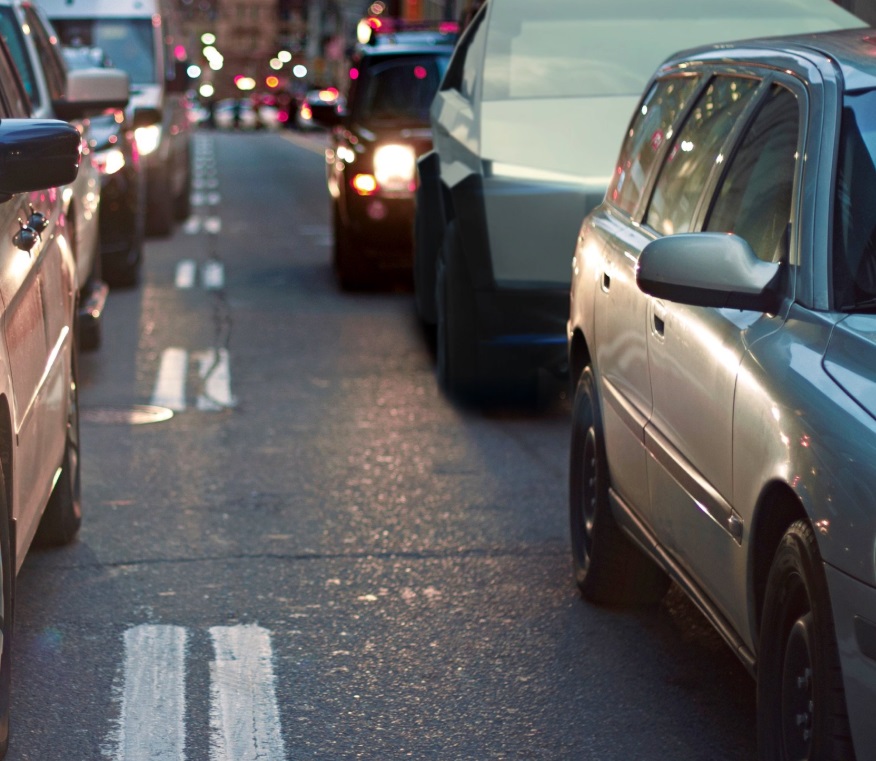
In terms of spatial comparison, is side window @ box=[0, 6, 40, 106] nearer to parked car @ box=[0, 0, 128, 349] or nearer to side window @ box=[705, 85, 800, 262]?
parked car @ box=[0, 0, 128, 349]

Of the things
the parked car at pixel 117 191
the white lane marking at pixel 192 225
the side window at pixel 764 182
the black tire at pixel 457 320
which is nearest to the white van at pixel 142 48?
the white lane marking at pixel 192 225

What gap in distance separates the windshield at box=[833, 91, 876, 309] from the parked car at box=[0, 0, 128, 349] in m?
4.54

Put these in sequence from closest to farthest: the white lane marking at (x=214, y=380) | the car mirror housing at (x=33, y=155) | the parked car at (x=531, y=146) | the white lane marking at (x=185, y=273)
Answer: the car mirror housing at (x=33, y=155) → the parked car at (x=531, y=146) → the white lane marking at (x=214, y=380) → the white lane marking at (x=185, y=273)

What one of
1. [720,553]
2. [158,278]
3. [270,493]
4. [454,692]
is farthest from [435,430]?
[158,278]

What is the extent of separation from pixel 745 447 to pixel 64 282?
2.87 m

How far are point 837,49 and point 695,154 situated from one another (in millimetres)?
553

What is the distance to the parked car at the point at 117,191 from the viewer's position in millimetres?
12688

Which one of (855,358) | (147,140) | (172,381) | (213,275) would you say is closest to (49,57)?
(172,381)

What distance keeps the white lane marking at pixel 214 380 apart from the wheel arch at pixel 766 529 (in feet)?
18.0

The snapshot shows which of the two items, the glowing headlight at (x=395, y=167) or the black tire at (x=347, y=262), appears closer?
the glowing headlight at (x=395, y=167)

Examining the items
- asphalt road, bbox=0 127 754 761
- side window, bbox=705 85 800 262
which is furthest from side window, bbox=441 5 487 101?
side window, bbox=705 85 800 262

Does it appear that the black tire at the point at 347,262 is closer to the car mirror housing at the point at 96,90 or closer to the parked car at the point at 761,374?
the car mirror housing at the point at 96,90

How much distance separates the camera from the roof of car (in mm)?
4047

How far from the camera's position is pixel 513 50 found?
8375 mm
